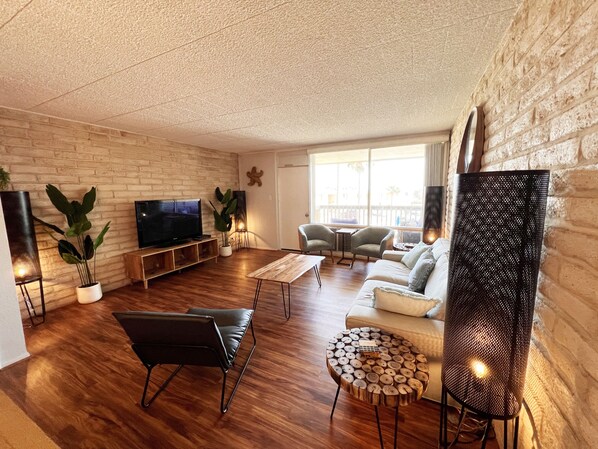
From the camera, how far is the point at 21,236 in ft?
8.03

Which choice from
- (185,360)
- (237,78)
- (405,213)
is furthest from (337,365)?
(405,213)

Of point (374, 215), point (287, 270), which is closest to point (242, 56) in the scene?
point (287, 270)

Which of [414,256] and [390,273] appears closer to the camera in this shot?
[390,273]

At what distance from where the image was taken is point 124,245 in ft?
12.0

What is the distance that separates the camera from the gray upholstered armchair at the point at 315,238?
454 cm

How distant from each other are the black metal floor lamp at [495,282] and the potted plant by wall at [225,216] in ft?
15.2

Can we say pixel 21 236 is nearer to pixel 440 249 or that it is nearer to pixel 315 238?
pixel 315 238

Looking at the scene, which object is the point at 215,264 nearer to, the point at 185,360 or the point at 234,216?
the point at 234,216

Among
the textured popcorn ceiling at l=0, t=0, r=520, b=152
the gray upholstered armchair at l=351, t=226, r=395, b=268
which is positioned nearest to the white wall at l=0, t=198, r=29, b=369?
the textured popcorn ceiling at l=0, t=0, r=520, b=152

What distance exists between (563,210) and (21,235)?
164 inches

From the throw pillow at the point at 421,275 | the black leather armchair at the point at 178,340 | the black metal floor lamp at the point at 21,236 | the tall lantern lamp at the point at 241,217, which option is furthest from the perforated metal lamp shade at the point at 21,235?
the throw pillow at the point at 421,275

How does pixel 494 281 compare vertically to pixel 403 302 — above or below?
above

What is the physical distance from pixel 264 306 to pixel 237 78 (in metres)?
2.44

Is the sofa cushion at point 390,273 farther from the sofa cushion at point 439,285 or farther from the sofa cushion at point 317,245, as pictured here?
the sofa cushion at point 317,245
